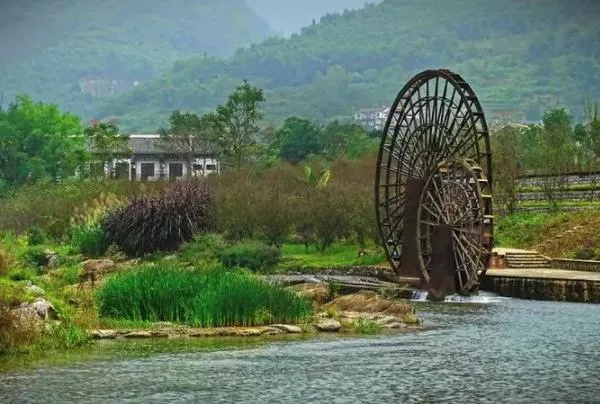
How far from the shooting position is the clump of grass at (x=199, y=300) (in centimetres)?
2945

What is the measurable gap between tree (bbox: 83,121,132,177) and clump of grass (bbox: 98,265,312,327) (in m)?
63.2

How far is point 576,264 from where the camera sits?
156 ft

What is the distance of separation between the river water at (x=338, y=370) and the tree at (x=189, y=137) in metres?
71.5

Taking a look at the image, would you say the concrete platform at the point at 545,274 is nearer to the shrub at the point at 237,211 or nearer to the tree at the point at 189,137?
the shrub at the point at 237,211

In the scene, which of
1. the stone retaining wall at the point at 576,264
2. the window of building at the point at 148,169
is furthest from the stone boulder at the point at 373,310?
the window of building at the point at 148,169

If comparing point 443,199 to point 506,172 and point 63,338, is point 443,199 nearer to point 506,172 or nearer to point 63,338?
point 506,172

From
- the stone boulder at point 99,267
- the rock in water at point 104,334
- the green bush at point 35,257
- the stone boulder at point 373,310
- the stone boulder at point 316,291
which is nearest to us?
the rock in water at point 104,334

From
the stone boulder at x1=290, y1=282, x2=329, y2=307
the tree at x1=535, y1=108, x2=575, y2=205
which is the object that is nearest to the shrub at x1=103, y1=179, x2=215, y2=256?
the stone boulder at x1=290, y1=282, x2=329, y2=307

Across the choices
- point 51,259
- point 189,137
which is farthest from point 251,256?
point 189,137

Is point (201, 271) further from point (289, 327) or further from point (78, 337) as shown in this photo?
point (78, 337)

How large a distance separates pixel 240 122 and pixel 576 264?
2081 inches

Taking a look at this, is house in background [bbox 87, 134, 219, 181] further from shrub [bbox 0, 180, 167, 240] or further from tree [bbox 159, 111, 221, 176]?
shrub [bbox 0, 180, 167, 240]

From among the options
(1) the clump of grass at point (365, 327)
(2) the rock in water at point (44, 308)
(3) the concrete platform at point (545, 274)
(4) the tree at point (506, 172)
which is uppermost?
(4) the tree at point (506, 172)

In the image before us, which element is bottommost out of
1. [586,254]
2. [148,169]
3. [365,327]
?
[365,327]
